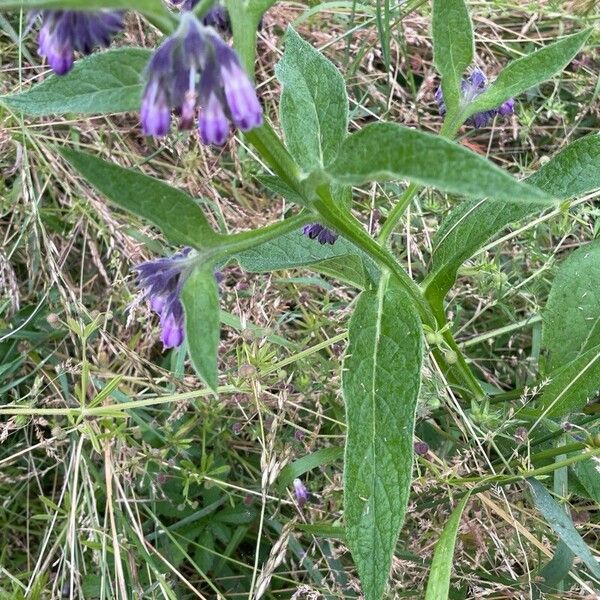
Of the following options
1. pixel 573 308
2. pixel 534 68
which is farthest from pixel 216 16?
pixel 573 308

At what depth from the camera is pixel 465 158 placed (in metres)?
1.39

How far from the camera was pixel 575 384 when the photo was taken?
248cm

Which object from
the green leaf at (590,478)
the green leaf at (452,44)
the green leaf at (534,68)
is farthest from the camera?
the green leaf at (590,478)

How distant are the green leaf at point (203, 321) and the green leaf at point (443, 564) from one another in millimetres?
970

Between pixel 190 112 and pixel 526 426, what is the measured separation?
1.64 meters

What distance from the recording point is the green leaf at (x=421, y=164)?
1370 mm

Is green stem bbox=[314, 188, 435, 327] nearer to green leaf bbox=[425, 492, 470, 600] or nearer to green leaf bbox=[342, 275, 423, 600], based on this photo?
green leaf bbox=[342, 275, 423, 600]

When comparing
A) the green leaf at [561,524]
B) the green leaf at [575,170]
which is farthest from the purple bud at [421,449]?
the green leaf at [575,170]

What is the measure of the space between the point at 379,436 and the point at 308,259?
59cm

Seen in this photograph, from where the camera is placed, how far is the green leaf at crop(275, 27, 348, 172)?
2201mm

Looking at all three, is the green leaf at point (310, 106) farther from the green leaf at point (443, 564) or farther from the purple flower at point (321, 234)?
the green leaf at point (443, 564)

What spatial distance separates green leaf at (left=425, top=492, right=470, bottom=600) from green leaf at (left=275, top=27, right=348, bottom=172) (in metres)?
1.11

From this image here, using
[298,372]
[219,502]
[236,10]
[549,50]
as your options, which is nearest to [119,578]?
[219,502]

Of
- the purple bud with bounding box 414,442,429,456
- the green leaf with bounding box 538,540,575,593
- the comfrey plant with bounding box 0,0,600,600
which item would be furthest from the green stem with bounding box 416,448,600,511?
the green leaf with bounding box 538,540,575,593
